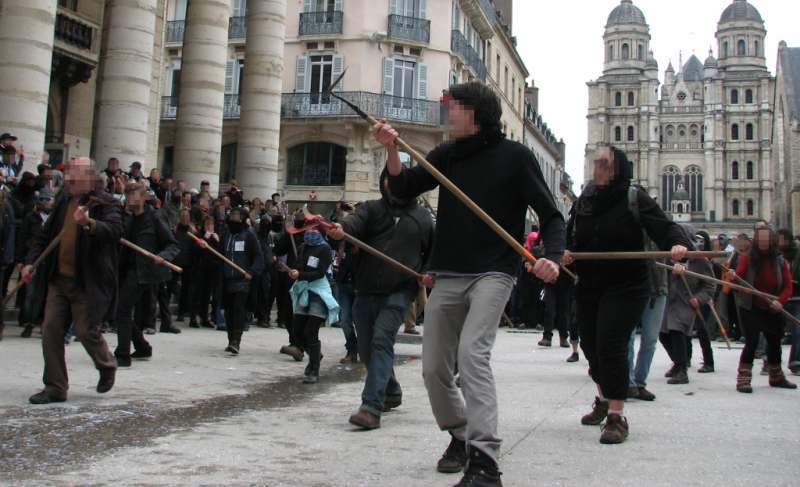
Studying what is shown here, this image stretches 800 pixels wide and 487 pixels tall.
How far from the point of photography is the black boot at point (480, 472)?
3658mm

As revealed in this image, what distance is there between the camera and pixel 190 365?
837cm

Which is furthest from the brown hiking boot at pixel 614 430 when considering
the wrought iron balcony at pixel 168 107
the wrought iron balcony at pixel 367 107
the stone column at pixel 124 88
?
the wrought iron balcony at pixel 168 107

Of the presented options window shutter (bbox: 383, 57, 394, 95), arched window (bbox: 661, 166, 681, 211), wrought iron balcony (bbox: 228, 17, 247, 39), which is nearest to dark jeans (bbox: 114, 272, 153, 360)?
window shutter (bbox: 383, 57, 394, 95)

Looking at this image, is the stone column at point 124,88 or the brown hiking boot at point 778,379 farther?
the stone column at point 124,88

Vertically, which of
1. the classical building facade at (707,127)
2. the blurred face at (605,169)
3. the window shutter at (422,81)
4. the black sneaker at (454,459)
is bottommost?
the black sneaker at (454,459)

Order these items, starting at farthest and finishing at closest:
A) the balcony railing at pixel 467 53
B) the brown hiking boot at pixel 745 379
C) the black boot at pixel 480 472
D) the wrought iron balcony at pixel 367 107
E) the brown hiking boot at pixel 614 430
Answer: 1. the balcony railing at pixel 467 53
2. the wrought iron balcony at pixel 367 107
3. the brown hiking boot at pixel 745 379
4. the brown hiking boot at pixel 614 430
5. the black boot at pixel 480 472

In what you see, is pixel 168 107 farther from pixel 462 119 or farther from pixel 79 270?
pixel 462 119

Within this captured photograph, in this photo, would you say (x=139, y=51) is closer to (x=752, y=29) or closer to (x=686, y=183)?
(x=686, y=183)

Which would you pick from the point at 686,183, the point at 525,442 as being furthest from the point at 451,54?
the point at 686,183

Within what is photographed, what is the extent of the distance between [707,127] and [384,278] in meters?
138

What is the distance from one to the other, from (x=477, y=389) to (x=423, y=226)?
2398mm

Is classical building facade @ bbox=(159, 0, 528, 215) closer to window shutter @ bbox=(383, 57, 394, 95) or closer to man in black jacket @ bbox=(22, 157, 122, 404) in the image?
window shutter @ bbox=(383, 57, 394, 95)

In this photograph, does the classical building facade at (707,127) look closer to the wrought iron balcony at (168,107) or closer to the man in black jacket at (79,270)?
the wrought iron balcony at (168,107)

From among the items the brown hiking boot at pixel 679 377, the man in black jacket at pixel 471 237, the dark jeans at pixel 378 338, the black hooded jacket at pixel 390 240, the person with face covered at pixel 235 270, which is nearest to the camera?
the man in black jacket at pixel 471 237
